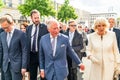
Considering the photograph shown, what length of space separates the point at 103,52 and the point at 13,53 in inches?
68.3

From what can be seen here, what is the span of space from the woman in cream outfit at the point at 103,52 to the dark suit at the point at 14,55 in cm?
129

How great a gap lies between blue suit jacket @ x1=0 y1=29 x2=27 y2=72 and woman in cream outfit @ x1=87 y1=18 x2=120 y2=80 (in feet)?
4.19

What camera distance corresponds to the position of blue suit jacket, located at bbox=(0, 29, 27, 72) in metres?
6.74

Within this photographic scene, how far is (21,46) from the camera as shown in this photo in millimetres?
6828

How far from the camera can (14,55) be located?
676 cm

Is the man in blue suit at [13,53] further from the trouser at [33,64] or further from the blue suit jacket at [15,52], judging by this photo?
the trouser at [33,64]

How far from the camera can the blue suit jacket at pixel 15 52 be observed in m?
6.74

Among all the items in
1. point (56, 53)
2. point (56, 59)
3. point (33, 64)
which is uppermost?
point (56, 53)

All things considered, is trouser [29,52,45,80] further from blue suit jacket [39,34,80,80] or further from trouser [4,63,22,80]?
blue suit jacket [39,34,80,80]

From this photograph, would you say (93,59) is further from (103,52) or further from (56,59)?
(56,59)

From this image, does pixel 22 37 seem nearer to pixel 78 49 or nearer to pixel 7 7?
pixel 78 49

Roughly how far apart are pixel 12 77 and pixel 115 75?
201cm

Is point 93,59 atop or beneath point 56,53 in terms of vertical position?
beneath

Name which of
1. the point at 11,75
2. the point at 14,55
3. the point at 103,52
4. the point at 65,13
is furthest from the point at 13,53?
the point at 65,13
